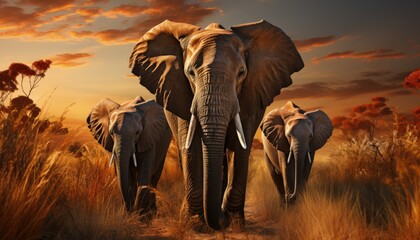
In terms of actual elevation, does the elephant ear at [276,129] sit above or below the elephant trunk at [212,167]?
below

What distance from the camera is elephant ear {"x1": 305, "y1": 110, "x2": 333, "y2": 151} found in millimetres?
10469

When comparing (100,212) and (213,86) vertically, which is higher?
(213,86)

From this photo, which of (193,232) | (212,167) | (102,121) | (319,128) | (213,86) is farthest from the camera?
(319,128)

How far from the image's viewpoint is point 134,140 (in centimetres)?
865

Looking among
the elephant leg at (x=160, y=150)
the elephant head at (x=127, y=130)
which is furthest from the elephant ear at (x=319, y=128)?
the elephant head at (x=127, y=130)

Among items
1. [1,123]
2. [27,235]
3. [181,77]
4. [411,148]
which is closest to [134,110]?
[181,77]

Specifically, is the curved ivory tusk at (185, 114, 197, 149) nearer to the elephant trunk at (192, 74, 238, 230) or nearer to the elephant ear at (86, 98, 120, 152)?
the elephant trunk at (192, 74, 238, 230)

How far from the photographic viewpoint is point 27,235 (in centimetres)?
473

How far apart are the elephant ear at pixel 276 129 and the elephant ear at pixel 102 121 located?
315 cm

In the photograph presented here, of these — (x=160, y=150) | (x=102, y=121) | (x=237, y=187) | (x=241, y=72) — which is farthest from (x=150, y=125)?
(x=241, y=72)

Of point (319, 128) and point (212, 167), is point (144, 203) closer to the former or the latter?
point (212, 167)

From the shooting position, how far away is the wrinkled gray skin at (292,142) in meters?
9.55

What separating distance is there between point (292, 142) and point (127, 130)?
3257mm

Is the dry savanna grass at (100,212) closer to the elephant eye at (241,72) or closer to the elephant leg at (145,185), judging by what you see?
the elephant leg at (145,185)
